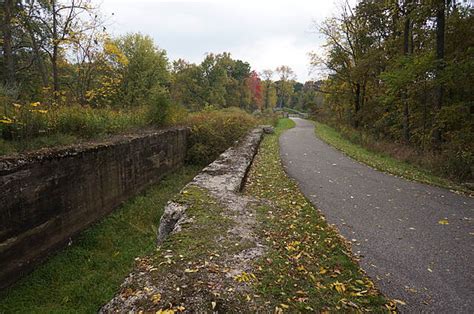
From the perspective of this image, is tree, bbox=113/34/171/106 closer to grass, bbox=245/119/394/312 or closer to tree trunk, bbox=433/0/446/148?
tree trunk, bbox=433/0/446/148

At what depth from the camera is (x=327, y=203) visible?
20.0 ft

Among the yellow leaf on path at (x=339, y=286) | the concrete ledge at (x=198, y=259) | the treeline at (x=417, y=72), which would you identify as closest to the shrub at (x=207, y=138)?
the treeline at (x=417, y=72)

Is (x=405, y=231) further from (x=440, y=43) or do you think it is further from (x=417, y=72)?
(x=440, y=43)

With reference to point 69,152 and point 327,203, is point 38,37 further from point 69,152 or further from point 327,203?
point 327,203

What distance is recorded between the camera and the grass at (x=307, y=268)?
2.64m

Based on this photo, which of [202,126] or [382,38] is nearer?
[202,126]

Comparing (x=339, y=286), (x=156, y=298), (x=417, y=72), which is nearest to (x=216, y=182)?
(x=339, y=286)

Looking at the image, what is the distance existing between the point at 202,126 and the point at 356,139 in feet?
31.4

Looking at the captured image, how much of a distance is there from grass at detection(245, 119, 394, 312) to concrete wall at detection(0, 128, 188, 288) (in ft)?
11.8

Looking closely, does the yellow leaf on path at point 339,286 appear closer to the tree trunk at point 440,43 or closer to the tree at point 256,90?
the tree trunk at point 440,43

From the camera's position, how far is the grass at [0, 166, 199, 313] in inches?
155

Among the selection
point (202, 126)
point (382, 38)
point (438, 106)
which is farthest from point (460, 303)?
point (382, 38)

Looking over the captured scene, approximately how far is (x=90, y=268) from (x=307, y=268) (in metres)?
3.73

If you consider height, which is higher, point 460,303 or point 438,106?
point 438,106
